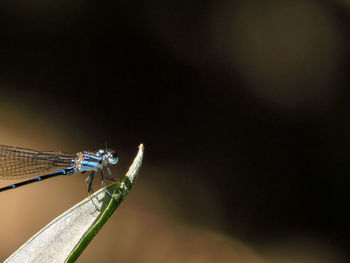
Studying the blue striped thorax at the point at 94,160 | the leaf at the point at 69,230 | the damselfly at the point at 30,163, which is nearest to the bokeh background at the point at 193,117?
the damselfly at the point at 30,163

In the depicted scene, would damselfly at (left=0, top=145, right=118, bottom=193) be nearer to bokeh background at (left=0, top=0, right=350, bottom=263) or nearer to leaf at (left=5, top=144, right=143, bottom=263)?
bokeh background at (left=0, top=0, right=350, bottom=263)

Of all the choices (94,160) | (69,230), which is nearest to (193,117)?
(94,160)

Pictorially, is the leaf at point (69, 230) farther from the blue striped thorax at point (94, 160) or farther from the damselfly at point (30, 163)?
the damselfly at point (30, 163)

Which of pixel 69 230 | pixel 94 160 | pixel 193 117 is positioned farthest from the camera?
pixel 193 117

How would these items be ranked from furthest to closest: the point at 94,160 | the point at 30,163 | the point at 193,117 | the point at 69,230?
the point at 193,117 → the point at 30,163 → the point at 94,160 → the point at 69,230

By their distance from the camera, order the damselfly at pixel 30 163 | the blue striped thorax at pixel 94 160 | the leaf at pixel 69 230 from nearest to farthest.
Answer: the leaf at pixel 69 230 → the blue striped thorax at pixel 94 160 → the damselfly at pixel 30 163

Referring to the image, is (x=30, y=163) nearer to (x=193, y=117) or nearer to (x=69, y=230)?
(x=193, y=117)
